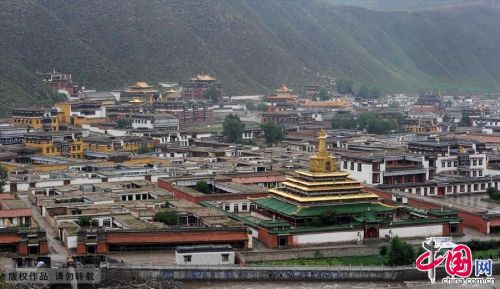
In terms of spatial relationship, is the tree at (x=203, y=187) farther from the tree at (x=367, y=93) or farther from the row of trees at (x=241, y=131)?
the tree at (x=367, y=93)

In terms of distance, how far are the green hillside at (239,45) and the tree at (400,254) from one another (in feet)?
204

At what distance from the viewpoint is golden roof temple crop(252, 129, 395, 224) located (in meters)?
40.8

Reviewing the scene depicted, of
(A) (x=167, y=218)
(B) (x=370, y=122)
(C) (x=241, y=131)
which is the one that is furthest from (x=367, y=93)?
(A) (x=167, y=218)

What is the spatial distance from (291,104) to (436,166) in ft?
159

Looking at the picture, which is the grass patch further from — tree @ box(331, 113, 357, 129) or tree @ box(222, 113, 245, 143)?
tree @ box(331, 113, 357, 129)

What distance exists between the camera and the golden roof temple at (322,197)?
4078 cm

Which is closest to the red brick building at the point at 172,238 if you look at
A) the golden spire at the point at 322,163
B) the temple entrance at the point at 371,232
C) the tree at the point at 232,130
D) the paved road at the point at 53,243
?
the paved road at the point at 53,243

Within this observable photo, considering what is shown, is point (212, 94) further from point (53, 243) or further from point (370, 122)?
point (53, 243)

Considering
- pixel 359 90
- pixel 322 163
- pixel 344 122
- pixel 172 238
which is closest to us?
pixel 172 238

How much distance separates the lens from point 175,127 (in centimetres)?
8312

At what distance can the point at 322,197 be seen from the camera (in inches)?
1622

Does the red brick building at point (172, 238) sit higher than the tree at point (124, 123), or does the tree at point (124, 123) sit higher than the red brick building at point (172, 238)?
the tree at point (124, 123)

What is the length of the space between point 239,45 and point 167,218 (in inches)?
3900

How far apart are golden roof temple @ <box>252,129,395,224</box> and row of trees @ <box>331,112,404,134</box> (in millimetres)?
45975
